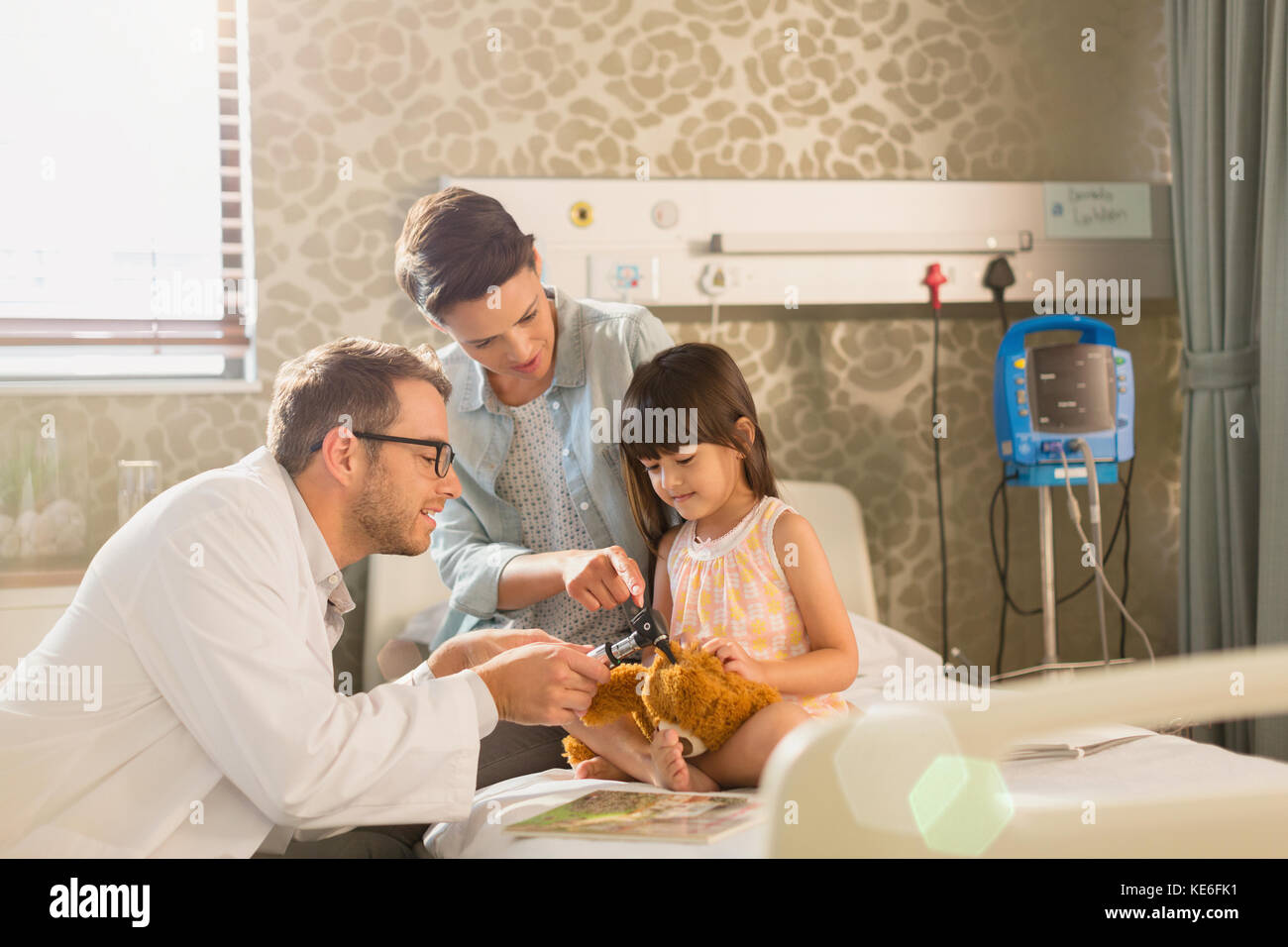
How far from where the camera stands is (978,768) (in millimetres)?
811

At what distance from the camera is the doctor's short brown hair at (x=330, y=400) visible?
1.43 meters

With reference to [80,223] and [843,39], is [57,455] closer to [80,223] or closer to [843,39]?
[80,223]

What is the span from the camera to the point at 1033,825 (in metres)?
0.82

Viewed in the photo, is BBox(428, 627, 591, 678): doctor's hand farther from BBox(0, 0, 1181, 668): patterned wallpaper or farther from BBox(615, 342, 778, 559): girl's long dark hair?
BBox(0, 0, 1181, 668): patterned wallpaper

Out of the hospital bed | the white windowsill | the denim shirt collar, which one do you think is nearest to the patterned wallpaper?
the white windowsill

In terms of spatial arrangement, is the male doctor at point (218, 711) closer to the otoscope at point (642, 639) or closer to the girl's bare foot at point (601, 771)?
the otoscope at point (642, 639)

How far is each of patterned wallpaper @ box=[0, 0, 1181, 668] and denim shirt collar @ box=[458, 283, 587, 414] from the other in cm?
91

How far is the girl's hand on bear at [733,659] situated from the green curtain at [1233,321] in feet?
5.11

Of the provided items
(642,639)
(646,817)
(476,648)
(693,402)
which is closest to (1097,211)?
(693,402)

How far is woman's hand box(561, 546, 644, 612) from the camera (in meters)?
1.66

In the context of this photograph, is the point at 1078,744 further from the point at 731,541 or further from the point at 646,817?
the point at 646,817
